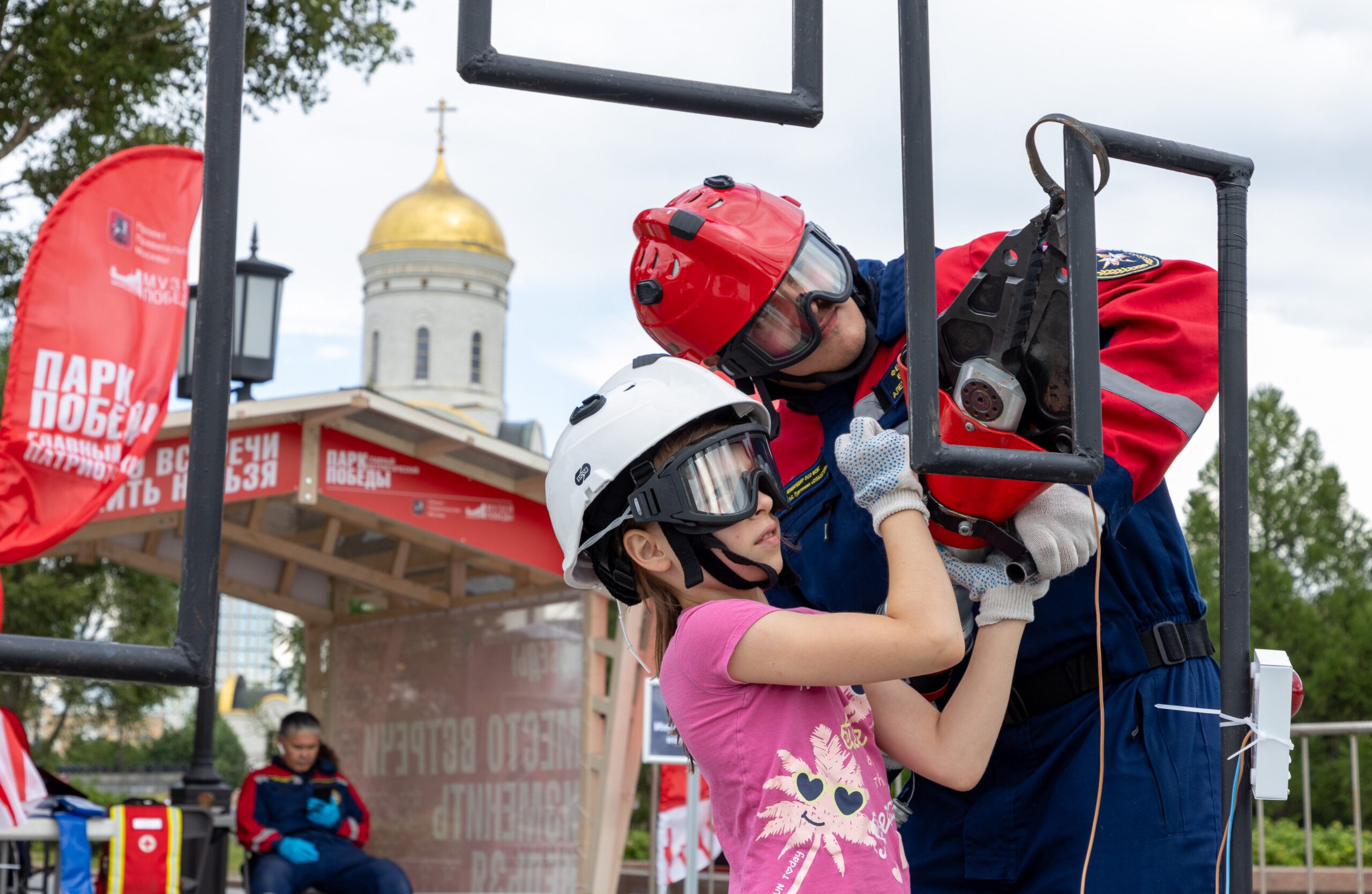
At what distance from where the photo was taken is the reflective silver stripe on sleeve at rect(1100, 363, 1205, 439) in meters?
1.84

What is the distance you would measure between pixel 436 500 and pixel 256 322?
185 cm

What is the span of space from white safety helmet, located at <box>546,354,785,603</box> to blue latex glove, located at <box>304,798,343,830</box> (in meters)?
7.64

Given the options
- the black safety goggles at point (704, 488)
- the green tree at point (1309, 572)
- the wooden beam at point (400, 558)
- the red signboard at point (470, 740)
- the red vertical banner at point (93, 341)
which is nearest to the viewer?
the black safety goggles at point (704, 488)

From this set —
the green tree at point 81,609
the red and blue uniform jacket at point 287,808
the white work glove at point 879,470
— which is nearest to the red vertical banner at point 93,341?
the red and blue uniform jacket at point 287,808

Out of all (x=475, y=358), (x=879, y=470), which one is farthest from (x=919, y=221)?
(x=475, y=358)

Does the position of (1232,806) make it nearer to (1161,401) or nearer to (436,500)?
(1161,401)

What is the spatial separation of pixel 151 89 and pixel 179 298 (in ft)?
17.4

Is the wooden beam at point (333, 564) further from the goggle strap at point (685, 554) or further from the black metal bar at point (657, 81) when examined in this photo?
the black metal bar at point (657, 81)

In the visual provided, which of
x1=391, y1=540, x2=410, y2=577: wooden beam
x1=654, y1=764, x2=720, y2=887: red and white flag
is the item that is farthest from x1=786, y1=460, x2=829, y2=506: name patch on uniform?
x1=391, y1=540, x2=410, y2=577: wooden beam

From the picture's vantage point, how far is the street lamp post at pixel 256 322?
26.9 feet

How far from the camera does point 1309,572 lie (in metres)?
29.0

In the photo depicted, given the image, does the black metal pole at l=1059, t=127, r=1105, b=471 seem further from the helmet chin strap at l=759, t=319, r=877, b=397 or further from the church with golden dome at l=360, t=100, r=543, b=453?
the church with golden dome at l=360, t=100, r=543, b=453

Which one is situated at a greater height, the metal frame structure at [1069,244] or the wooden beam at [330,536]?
the wooden beam at [330,536]

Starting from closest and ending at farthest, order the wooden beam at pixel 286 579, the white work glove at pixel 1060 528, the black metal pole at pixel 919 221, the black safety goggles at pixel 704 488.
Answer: the black metal pole at pixel 919 221 → the white work glove at pixel 1060 528 → the black safety goggles at pixel 704 488 → the wooden beam at pixel 286 579
